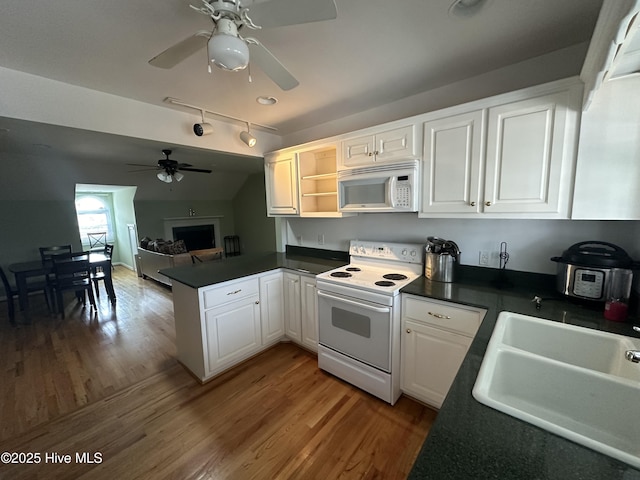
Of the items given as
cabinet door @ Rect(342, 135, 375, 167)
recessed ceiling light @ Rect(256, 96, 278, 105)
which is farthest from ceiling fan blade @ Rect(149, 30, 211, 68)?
cabinet door @ Rect(342, 135, 375, 167)

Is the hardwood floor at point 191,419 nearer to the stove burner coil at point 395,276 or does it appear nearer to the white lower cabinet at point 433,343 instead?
the white lower cabinet at point 433,343

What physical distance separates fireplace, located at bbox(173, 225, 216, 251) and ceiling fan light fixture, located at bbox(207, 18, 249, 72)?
6466 mm

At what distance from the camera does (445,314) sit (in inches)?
67.2

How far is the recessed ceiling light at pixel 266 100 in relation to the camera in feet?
7.16

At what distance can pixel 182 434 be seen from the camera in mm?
1772

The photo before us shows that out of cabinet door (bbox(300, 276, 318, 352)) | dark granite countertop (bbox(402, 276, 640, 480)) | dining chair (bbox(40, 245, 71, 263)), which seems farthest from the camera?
dining chair (bbox(40, 245, 71, 263))

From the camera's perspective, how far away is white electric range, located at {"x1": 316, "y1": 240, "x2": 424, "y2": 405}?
1910 mm

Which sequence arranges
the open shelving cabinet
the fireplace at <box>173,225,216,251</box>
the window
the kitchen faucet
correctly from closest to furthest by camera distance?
the kitchen faucet < the open shelving cabinet < the fireplace at <box>173,225,216,251</box> < the window

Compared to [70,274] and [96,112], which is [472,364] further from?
[70,274]

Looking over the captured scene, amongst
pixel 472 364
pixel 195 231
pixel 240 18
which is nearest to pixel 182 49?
pixel 240 18

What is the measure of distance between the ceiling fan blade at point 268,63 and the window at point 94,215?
818 centimetres

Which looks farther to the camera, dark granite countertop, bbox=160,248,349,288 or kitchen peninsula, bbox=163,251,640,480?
dark granite countertop, bbox=160,248,349,288

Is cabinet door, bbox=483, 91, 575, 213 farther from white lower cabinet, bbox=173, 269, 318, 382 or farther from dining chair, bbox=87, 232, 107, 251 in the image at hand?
dining chair, bbox=87, 232, 107, 251

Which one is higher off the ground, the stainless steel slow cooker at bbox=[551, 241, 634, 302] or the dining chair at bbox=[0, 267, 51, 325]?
the stainless steel slow cooker at bbox=[551, 241, 634, 302]
